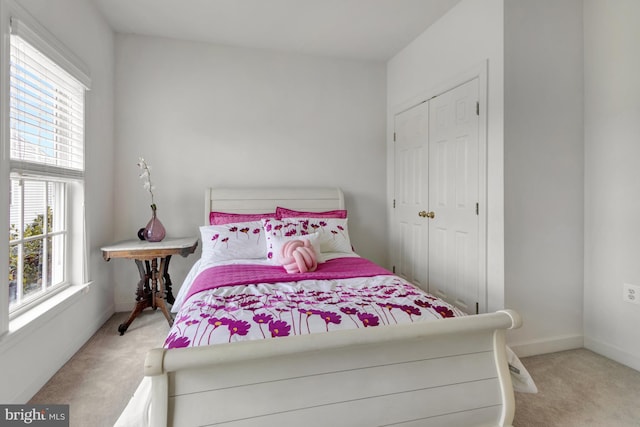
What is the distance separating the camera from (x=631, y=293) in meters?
2.11

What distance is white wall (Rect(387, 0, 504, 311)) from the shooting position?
2.20m

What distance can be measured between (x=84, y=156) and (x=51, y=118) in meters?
0.40

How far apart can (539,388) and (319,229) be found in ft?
5.95

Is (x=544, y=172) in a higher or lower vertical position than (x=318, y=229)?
higher

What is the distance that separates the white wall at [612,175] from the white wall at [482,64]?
2.42 ft

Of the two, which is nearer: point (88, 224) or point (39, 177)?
point (39, 177)

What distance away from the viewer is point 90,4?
249 cm

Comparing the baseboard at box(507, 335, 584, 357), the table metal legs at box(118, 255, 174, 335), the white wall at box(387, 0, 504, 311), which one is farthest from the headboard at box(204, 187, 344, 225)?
the baseboard at box(507, 335, 584, 357)

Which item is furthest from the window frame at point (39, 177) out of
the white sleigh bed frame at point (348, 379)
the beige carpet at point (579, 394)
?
the beige carpet at point (579, 394)

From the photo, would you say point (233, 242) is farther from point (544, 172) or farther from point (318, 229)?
point (544, 172)

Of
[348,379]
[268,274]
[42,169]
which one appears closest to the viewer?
[348,379]

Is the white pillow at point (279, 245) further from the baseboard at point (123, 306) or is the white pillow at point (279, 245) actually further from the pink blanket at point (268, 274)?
the baseboard at point (123, 306)

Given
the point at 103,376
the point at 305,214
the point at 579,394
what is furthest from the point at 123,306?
the point at 579,394

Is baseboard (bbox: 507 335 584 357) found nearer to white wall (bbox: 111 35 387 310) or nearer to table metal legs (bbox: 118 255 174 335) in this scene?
white wall (bbox: 111 35 387 310)
